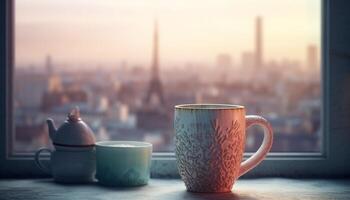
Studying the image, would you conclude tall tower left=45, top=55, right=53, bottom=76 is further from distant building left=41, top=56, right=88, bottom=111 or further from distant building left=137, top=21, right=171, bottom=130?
distant building left=137, top=21, right=171, bottom=130

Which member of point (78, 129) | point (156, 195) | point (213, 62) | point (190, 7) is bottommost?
point (156, 195)

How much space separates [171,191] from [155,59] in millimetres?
689

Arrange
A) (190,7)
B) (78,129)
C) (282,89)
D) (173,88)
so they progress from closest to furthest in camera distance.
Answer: (78,129)
(190,7)
(173,88)
(282,89)

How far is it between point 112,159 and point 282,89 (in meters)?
1.26

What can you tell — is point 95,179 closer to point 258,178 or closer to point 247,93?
point 258,178

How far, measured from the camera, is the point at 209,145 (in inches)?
40.9

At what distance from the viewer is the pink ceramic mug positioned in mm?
1038

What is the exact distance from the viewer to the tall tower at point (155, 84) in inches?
67.7

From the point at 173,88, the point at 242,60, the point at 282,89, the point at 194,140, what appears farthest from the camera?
the point at 282,89

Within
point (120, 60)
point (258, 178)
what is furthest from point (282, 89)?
point (258, 178)

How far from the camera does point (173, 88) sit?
5.91 ft

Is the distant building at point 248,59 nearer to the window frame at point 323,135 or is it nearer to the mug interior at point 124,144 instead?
the window frame at point 323,135

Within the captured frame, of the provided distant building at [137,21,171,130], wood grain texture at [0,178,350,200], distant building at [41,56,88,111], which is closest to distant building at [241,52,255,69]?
distant building at [137,21,171,130]

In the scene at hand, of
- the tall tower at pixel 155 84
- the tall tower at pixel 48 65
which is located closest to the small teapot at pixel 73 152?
the tall tower at pixel 48 65
